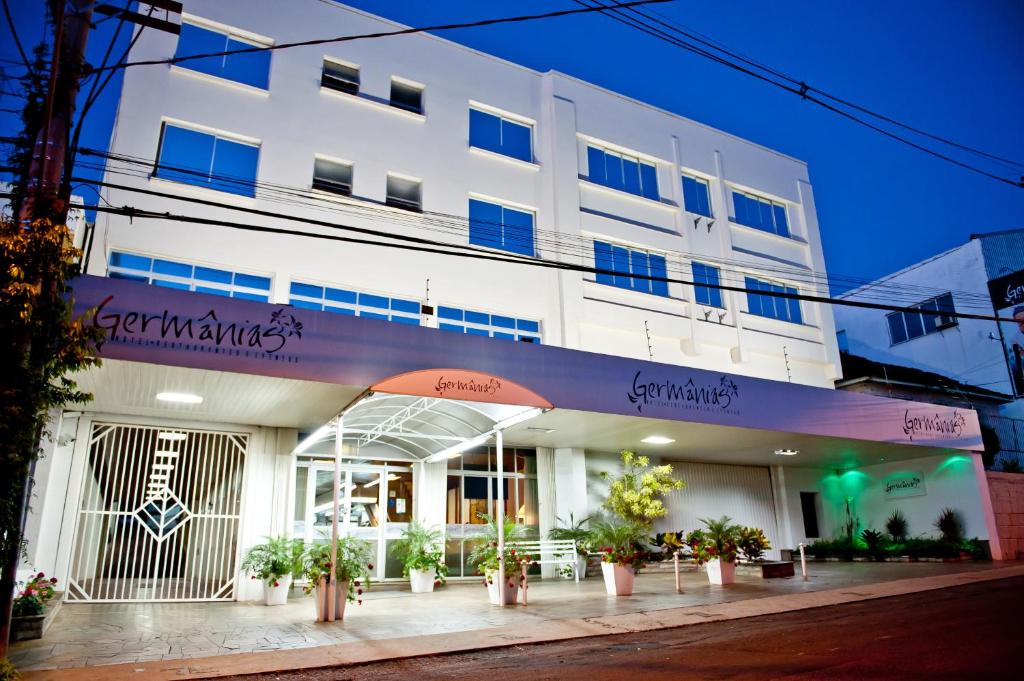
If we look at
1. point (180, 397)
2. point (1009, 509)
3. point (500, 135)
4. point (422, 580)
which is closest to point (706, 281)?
point (500, 135)

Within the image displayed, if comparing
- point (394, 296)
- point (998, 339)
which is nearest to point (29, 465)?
point (394, 296)

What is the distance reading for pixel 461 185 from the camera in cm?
1902

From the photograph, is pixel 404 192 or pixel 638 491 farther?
pixel 638 491

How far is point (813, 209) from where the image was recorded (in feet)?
86.2

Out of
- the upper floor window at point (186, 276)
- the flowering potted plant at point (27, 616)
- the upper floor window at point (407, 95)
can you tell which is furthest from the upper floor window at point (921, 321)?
the flowering potted plant at point (27, 616)

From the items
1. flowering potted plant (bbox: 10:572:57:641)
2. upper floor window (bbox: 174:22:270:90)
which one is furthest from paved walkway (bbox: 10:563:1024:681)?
upper floor window (bbox: 174:22:270:90)

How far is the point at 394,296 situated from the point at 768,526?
14831 millimetres

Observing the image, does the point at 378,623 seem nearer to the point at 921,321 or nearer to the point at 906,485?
the point at 906,485

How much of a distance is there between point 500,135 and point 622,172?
4391 mm

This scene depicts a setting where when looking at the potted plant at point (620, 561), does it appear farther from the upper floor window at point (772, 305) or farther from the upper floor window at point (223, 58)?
the upper floor window at point (223, 58)

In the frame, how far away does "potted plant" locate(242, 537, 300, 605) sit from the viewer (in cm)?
1248

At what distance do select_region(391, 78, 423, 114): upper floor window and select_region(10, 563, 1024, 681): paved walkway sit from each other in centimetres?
1265

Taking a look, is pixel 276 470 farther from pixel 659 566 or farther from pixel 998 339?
pixel 998 339

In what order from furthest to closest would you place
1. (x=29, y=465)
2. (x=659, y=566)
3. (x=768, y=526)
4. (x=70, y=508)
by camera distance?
1. (x=768, y=526)
2. (x=659, y=566)
3. (x=70, y=508)
4. (x=29, y=465)
